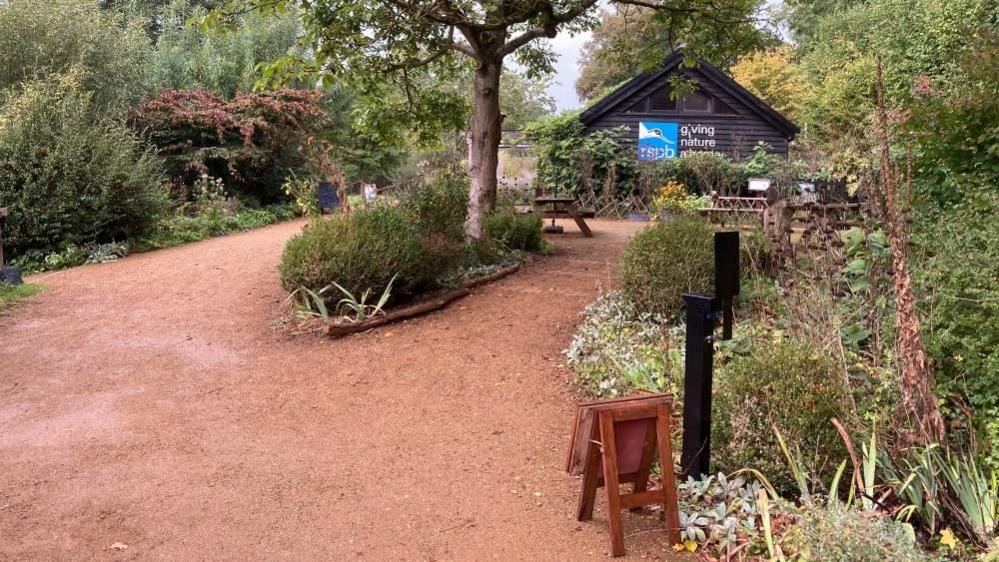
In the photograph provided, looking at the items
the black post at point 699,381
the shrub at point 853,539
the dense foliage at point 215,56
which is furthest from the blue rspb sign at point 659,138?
the shrub at point 853,539

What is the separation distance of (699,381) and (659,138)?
64.5ft

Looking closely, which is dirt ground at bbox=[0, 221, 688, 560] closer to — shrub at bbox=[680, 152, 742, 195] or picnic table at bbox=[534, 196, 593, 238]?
picnic table at bbox=[534, 196, 593, 238]

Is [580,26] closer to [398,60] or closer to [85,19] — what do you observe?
[398,60]

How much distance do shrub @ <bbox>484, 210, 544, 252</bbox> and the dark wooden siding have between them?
38.5ft

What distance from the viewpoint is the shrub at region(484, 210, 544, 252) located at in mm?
10805

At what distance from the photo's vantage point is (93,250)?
39.1ft

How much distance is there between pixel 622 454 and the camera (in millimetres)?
3527

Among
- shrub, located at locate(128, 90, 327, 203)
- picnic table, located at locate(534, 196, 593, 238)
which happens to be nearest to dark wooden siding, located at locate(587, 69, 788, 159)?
shrub, located at locate(128, 90, 327, 203)

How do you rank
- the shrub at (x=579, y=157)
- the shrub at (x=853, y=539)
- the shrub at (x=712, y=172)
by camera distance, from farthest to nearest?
the shrub at (x=579, y=157)
the shrub at (x=712, y=172)
the shrub at (x=853, y=539)

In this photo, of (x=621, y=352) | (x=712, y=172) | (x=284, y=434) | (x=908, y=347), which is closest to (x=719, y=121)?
(x=712, y=172)

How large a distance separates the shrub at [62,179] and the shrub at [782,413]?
10937 mm

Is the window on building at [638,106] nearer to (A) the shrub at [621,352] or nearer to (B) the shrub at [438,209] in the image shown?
(B) the shrub at [438,209]

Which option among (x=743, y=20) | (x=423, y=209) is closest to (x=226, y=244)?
(x=423, y=209)

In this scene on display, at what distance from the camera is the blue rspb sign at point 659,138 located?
2241 cm
